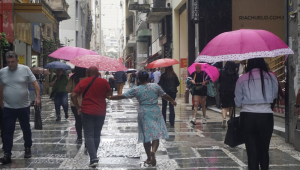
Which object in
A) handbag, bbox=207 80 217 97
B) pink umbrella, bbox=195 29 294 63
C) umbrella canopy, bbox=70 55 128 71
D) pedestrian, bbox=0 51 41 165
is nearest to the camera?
pink umbrella, bbox=195 29 294 63

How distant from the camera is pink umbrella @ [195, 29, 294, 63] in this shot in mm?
4824

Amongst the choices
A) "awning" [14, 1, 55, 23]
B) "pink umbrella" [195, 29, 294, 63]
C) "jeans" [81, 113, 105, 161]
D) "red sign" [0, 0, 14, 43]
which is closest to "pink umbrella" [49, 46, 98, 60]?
"jeans" [81, 113, 105, 161]

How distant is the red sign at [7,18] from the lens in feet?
54.3

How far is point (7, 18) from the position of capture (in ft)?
57.2

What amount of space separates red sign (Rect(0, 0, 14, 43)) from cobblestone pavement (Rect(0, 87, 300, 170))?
287 inches

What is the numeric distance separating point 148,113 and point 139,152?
1.45 m

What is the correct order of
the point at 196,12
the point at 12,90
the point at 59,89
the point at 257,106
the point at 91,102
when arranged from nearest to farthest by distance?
the point at 257,106 → the point at 91,102 → the point at 12,90 → the point at 59,89 → the point at 196,12

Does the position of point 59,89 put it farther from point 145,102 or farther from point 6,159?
point 145,102

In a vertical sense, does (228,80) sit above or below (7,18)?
below

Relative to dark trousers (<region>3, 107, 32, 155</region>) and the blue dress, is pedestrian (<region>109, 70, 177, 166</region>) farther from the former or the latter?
dark trousers (<region>3, 107, 32, 155</region>)

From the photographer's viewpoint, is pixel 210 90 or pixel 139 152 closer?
pixel 139 152

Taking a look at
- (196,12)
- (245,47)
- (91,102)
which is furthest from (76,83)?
(196,12)

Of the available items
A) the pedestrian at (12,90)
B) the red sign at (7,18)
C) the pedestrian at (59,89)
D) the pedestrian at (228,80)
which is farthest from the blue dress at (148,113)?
the red sign at (7,18)

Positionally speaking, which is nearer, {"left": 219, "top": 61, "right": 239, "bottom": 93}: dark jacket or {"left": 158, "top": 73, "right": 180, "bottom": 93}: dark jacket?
{"left": 219, "top": 61, "right": 239, "bottom": 93}: dark jacket
